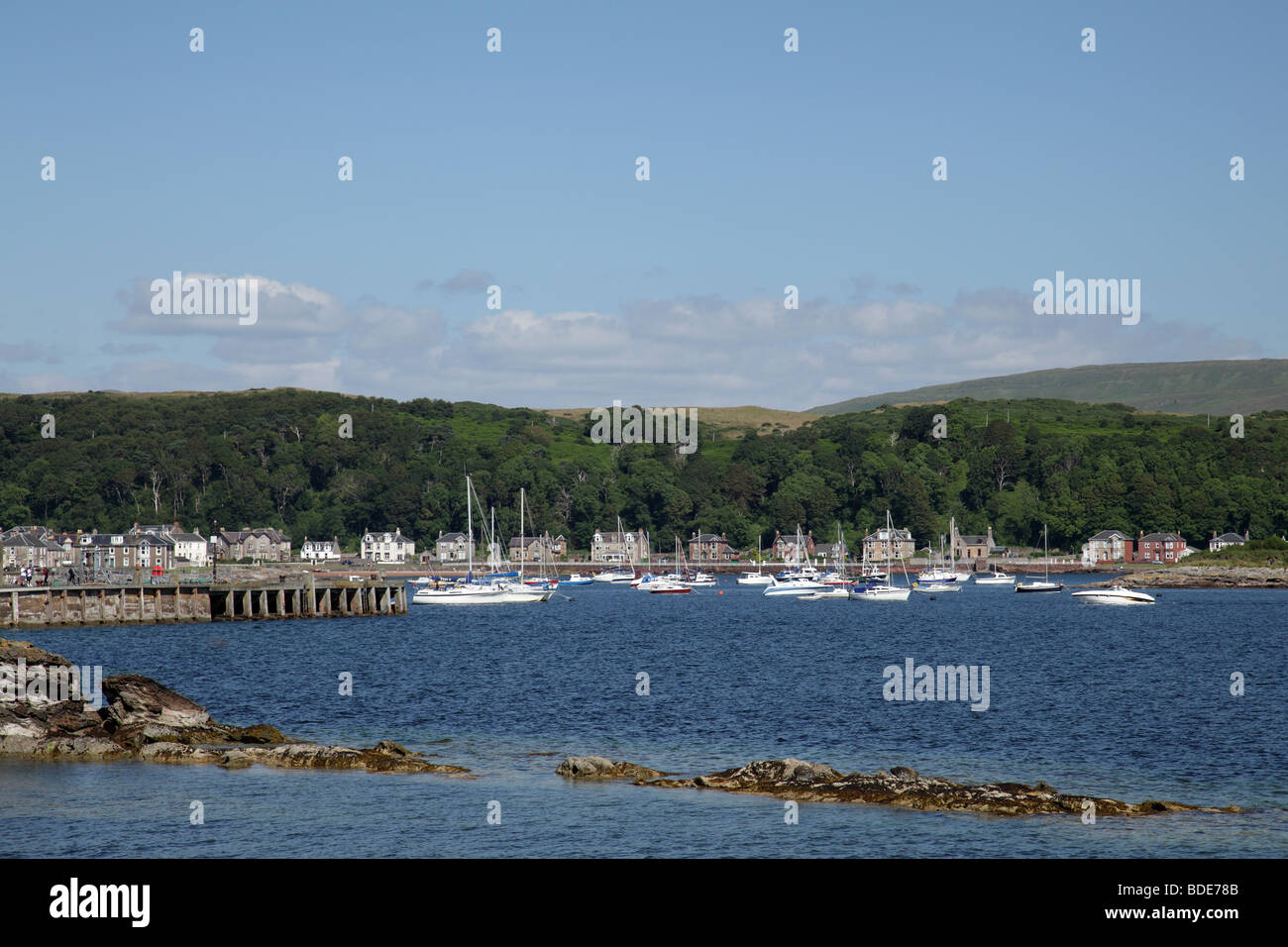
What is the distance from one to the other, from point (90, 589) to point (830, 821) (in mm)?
77356

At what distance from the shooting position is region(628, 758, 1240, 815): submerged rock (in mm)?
27188

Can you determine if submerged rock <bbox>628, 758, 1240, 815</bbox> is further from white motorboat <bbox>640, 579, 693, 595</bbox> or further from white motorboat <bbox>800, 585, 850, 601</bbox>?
white motorboat <bbox>640, 579, 693, 595</bbox>

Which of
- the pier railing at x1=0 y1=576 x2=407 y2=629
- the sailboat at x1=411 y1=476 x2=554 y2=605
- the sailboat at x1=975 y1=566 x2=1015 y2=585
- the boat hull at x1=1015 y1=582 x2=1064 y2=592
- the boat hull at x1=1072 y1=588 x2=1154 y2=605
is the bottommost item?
the sailboat at x1=975 y1=566 x2=1015 y2=585

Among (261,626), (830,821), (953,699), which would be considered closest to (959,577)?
(261,626)

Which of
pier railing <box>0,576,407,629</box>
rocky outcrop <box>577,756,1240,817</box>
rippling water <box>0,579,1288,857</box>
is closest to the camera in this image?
rippling water <box>0,579,1288,857</box>

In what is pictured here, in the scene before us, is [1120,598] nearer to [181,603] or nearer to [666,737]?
[181,603]

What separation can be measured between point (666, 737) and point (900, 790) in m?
12.0

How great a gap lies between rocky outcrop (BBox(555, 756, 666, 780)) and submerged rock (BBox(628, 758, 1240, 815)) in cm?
61

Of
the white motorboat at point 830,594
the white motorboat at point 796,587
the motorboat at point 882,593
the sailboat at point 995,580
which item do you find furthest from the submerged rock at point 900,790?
the sailboat at point 995,580

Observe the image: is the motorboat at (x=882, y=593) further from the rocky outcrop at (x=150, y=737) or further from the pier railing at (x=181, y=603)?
the rocky outcrop at (x=150, y=737)

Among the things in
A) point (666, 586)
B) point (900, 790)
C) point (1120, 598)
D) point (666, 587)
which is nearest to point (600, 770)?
point (900, 790)

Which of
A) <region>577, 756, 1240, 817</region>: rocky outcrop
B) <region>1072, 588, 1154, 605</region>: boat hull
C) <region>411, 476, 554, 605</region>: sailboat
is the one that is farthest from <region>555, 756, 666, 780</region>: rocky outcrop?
<region>1072, 588, 1154, 605</region>: boat hull
